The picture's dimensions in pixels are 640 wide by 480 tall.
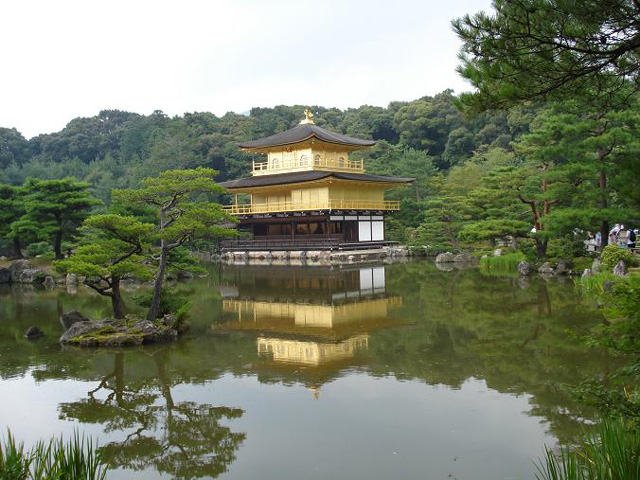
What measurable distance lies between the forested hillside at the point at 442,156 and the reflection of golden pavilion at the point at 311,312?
4.78m

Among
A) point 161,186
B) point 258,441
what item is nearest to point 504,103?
point 258,441

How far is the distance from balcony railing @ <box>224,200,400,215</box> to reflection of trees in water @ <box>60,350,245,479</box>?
Answer: 76.4ft

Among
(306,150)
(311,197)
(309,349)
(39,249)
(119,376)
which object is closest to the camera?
(119,376)

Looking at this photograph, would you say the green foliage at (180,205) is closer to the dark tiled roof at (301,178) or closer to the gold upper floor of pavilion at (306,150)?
the dark tiled roof at (301,178)

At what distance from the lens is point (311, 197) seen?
32750 millimetres

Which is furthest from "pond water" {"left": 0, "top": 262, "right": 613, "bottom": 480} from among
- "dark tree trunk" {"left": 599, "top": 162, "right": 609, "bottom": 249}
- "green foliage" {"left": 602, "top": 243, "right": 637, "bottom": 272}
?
"dark tree trunk" {"left": 599, "top": 162, "right": 609, "bottom": 249}

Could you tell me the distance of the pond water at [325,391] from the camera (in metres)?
5.27

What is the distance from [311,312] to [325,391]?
6.32 m

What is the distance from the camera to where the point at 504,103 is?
474cm

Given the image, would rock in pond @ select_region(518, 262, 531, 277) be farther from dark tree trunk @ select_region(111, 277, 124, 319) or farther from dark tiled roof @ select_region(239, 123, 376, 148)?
dark tiled roof @ select_region(239, 123, 376, 148)

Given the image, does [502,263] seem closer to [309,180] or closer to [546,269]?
[546,269]

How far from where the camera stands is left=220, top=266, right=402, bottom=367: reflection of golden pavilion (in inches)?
380

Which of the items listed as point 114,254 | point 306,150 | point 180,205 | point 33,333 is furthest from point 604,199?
point 306,150

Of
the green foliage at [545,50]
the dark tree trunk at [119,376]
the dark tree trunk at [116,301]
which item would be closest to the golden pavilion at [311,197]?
the dark tree trunk at [116,301]
